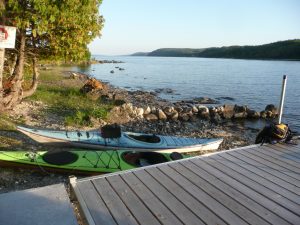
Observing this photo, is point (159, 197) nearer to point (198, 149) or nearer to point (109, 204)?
point (109, 204)

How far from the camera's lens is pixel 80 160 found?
31.7 ft

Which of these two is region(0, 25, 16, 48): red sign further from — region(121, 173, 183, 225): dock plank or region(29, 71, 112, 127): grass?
region(29, 71, 112, 127): grass

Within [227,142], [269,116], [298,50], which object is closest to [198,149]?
[227,142]

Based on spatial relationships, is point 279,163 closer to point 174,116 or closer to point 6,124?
point 6,124

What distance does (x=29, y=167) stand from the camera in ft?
30.9

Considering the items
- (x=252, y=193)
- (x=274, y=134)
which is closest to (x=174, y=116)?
(x=274, y=134)

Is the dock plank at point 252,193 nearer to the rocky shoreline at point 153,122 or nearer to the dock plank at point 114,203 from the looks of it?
the dock plank at point 114,203

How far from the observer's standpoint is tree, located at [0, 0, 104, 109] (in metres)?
9.80

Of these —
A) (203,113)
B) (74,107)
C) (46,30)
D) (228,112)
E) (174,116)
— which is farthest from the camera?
(228,112)

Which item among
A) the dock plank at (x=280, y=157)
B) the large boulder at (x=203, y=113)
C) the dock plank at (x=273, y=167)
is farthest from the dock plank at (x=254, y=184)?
the large boulder at (x=203, y=113)

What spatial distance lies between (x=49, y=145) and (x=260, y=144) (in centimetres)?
833

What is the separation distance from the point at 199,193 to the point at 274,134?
3.98m

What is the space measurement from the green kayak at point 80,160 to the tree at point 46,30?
4.20 metres

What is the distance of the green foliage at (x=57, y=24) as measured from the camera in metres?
9.72
